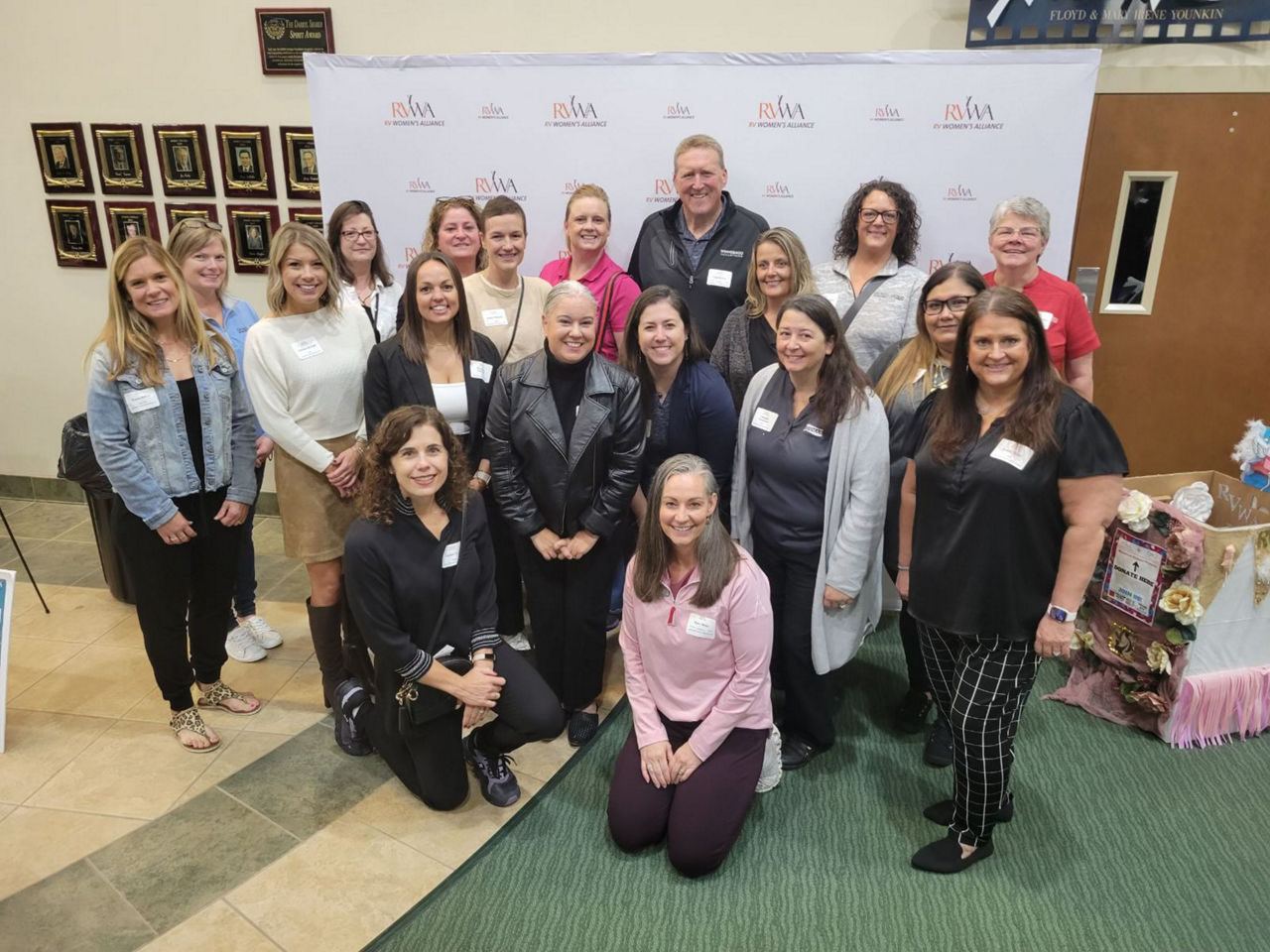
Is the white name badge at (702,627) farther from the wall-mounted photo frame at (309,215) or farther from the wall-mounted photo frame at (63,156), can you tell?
the wall-mounted photo frame at (63,156)

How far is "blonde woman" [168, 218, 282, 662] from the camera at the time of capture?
9.78 ft

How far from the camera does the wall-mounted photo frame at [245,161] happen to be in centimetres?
414

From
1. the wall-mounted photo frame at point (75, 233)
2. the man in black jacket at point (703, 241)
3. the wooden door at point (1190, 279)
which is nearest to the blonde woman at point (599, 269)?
the man in black jacket at point (703, 241)

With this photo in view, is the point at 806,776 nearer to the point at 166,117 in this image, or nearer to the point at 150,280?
the point at 150,280

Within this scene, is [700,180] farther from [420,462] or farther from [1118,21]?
[1118,21]

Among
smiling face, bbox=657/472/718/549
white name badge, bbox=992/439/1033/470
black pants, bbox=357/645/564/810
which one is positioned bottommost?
black pants, bbox=357/645/564/810

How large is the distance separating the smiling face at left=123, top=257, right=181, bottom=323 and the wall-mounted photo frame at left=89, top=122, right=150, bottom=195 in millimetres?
2482

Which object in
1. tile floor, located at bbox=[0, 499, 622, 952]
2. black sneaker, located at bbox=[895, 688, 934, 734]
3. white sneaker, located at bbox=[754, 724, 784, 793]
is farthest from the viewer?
black sneaker, located at bbox=[895, 688, 934, 734]

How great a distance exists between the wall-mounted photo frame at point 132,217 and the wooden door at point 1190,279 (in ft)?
15.1

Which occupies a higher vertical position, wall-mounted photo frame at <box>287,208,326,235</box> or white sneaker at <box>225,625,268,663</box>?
wall-mounted photo frame at <box>287,208,326,235</box>

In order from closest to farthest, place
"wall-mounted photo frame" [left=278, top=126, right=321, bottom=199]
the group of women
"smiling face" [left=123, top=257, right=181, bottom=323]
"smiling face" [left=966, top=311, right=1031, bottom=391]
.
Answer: "smiling face" [left=966, top=311, right=1031, bottom=391] → the group of women → "smiling face" [left=123, top=257, right=181, bottom=323] → "wall-mounted photo frame" [left=278, top=126, right=321, bottom=199]

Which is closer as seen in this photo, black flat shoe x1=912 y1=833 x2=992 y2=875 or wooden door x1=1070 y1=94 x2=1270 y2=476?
black flat shoe x1=912 y1=833 x2=992 y2=875

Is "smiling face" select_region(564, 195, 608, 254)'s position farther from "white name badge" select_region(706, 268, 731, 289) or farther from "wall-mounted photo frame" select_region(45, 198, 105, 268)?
"wall-mounted photo frame" select_region(45, 198, 105, 268)

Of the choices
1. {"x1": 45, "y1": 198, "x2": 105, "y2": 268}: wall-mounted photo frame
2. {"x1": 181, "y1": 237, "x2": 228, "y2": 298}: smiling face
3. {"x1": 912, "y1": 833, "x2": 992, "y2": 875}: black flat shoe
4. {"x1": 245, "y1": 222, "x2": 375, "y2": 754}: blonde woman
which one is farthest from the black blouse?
{"x1": 45, "y1": 198, "x2": 105, "y2": 268}: wall-mounted photo frame
